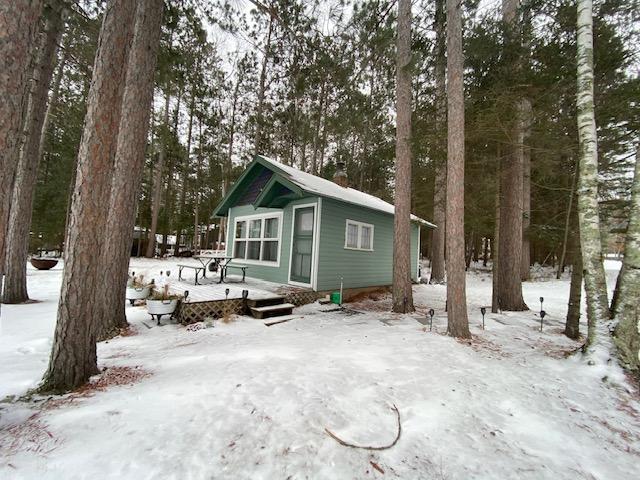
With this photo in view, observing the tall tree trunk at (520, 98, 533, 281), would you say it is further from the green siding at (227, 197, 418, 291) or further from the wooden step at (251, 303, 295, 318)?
the wooden step at (251, 303, 295, 318)

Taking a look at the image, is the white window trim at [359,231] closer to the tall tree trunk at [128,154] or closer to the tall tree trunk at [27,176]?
the tall tree trunk at [128,154]

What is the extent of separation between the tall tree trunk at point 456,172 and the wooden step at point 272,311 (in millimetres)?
3508

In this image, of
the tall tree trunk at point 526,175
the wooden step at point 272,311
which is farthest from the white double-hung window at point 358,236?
the tall tree trunk at point 526,175

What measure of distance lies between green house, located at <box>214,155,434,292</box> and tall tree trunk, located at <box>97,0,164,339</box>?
3.88 metres

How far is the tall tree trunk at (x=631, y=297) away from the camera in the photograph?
361 centimetres

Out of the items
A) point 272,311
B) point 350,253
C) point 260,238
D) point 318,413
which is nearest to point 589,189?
point 318,413

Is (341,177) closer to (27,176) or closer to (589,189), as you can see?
(589,189)

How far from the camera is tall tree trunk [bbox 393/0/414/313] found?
657 cm

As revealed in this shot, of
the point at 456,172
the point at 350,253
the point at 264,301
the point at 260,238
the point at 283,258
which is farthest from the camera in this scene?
the point at 260,238

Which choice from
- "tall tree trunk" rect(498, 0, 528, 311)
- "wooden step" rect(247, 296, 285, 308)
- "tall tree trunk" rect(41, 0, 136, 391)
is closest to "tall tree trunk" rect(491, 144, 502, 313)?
"tall tree trunk" rect(498, 0, 528, 311)

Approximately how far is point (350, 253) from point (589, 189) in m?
6.22

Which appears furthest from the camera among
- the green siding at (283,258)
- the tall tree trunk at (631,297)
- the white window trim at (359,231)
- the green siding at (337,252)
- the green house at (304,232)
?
the white window trim at (359,231)

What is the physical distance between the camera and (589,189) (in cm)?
404

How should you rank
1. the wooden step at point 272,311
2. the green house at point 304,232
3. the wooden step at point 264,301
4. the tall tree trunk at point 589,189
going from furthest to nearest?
1. the green house at point 304,232
2. the wooden step at point 264,301
3. the wooden step at point 272,311
4. the tall tree trunk at point 589,189
